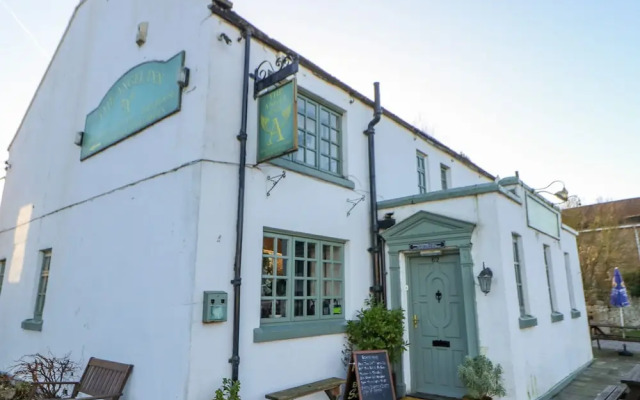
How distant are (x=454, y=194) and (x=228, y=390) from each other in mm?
4727

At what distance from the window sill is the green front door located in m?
7.32

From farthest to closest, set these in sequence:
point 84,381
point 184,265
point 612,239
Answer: point 612,239
point 84,381
point 184,265

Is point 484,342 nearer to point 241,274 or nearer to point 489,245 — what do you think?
point 489,245

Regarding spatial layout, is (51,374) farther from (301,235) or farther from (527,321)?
(527,321)

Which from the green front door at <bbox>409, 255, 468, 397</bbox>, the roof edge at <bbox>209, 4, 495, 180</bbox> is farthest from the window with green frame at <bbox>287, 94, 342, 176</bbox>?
the green front door at <bbox>409, 255, 468, 397</bbox>

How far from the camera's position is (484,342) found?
244 inches

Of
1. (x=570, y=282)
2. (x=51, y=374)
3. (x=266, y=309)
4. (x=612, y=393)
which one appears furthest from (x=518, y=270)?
(x=51, y=374)

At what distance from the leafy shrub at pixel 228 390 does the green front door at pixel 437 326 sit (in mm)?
3530

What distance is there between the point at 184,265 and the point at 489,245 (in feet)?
15.4

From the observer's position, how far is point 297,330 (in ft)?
19.1

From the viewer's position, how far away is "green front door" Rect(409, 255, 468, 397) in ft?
21.7

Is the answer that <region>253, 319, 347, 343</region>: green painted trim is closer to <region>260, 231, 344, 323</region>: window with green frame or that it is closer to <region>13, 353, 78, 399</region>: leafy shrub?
<region>260, 231, 344, 323</region>: window with green frame

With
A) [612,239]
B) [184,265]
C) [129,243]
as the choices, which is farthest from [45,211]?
[612,239]

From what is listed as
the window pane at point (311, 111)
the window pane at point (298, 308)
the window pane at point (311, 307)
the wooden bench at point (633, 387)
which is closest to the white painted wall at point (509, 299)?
the wooden bench at point (633, 387)
